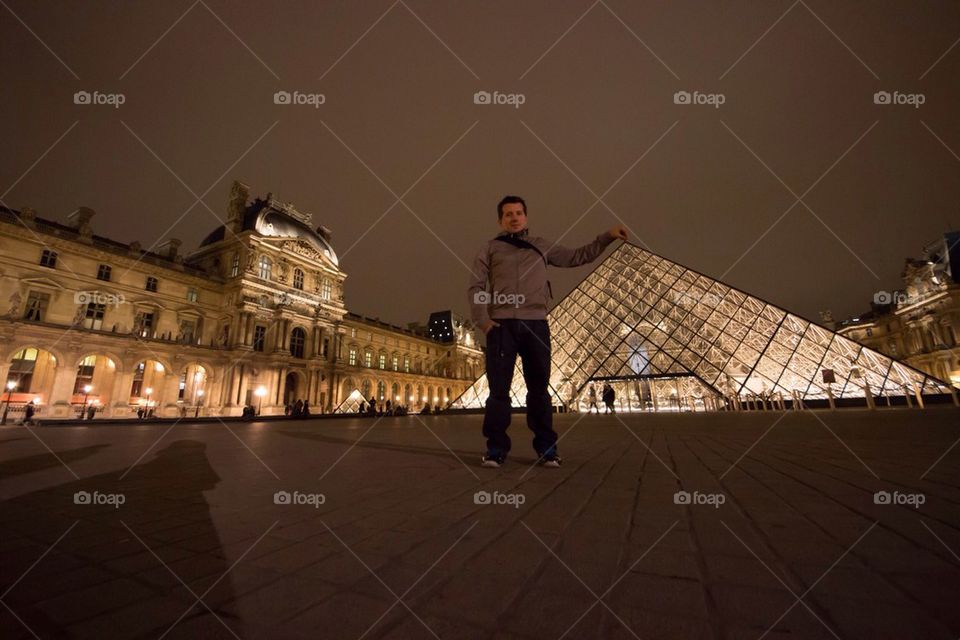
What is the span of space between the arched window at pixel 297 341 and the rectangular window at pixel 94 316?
35.3ft

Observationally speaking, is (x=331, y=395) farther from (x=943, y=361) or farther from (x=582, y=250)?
(x=943, y=361)

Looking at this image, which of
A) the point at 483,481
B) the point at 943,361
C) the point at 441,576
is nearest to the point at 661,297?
the point at 483,481

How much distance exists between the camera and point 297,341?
31.7m

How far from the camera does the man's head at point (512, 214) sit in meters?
3.58

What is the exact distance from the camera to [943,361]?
124 feet

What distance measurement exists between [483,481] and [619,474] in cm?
84

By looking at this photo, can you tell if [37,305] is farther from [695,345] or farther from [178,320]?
[695,345]

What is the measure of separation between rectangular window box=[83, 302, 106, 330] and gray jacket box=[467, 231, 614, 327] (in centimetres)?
2808

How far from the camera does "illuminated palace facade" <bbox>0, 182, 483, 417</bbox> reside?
65.9ft

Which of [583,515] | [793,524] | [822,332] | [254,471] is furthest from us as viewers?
[822,332]

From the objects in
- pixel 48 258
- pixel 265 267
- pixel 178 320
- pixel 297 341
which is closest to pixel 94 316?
pixel 48 258

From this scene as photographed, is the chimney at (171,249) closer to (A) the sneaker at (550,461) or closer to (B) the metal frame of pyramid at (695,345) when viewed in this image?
(B) the metal frame of pyramid at (695,345)

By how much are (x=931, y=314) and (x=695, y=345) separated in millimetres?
40008

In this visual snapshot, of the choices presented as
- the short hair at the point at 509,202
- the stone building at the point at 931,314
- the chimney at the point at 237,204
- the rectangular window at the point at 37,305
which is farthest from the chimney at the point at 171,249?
the stone building at the point at 931,314
